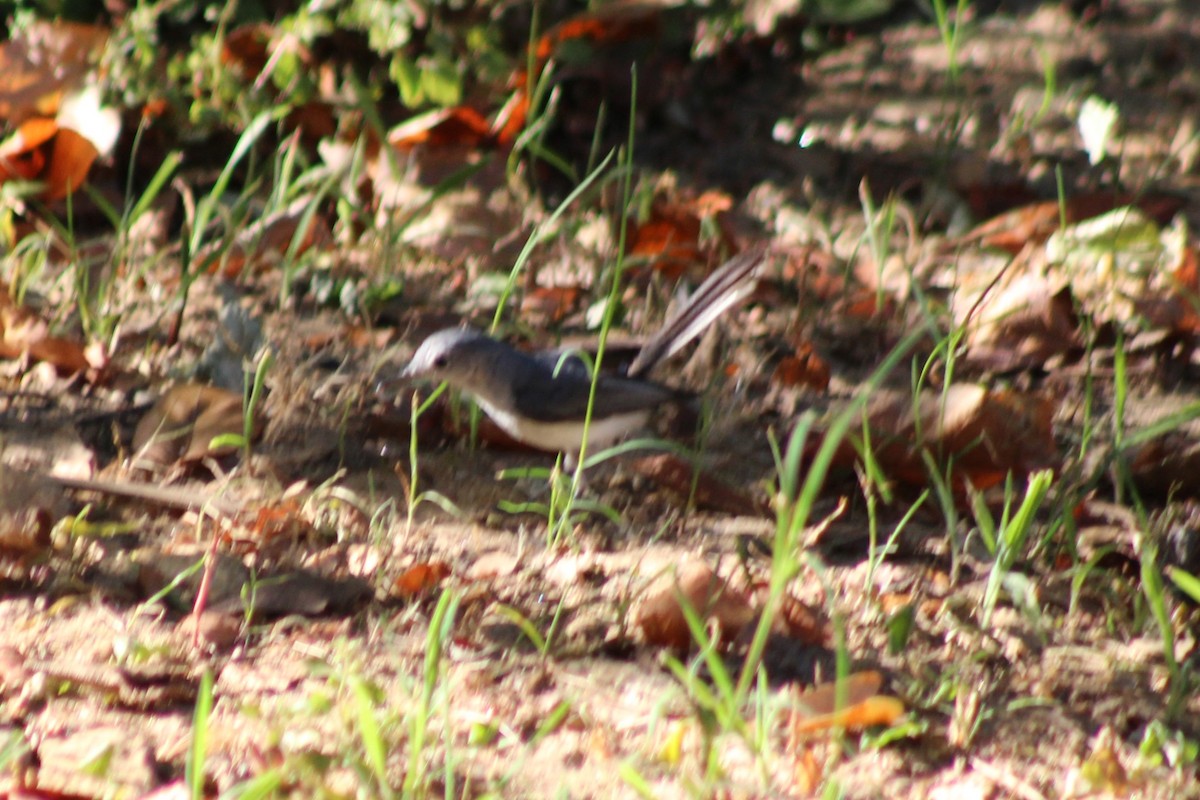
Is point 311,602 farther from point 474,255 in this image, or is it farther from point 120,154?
point 120,154

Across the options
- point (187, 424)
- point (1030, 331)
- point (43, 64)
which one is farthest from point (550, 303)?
point (43, 64)

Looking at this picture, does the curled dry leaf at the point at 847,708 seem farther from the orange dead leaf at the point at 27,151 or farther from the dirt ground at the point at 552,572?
the orange dead leaf at the point at 27,151

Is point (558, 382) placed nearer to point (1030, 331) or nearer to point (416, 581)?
point (416, 581)

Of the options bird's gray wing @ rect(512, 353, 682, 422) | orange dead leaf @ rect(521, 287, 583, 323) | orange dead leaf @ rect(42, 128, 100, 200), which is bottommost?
orange dead leaf @ rect(521, 287, 583, 323)

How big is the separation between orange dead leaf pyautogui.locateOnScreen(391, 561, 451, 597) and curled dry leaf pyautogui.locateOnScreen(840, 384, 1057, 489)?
117 centimetres

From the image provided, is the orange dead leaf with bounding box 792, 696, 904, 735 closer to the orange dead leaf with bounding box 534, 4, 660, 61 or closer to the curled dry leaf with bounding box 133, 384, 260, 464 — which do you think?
the curled dry leaf with bounding box 133, 384, 260, 464

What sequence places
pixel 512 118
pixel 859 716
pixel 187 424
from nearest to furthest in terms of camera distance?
pixel 859 716, pixel 187 424, pixel 512 118

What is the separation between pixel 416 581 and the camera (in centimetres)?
328

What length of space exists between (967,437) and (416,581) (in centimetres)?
148

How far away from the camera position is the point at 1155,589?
9.47 ft

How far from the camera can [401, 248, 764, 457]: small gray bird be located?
3910mm

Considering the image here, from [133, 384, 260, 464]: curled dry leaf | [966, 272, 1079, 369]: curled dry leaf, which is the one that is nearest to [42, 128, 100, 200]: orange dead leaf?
[133, 384, 260, 464]: curled dry leaf

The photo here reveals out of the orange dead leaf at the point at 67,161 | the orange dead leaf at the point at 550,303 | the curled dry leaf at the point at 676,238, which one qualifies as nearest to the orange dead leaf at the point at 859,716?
the orange dead leaf at the point at 550,303

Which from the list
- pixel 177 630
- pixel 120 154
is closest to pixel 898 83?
pixel 120 154
